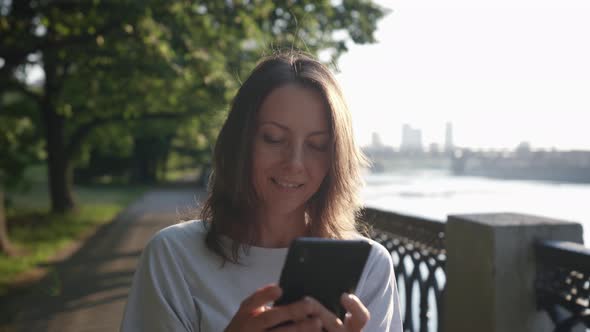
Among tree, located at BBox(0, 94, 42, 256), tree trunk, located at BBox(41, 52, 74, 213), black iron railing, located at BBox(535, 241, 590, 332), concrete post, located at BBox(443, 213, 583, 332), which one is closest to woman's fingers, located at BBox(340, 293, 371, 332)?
black iron railing, located at BBox(535, 241, 590, 332)

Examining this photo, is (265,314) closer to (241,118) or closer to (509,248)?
(241,118)

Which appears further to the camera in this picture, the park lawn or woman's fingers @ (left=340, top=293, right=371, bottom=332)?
the park lawn

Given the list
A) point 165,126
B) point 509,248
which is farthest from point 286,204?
point 165,126

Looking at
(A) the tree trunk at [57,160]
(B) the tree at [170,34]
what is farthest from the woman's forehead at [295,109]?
(A) the tree trunk at [57,160]

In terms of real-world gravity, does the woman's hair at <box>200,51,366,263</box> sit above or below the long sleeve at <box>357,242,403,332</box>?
above

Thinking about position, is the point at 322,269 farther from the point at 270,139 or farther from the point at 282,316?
the point at 270,139

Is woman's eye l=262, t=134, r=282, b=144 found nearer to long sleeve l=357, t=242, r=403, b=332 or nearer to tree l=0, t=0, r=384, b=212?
long sleeve l=357, t=242, r=403, b=332

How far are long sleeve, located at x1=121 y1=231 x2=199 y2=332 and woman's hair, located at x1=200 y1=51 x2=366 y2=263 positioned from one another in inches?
6.7

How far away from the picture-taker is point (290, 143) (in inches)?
70.5

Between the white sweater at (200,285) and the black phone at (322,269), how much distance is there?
1.34ft

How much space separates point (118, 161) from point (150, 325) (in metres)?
44.9

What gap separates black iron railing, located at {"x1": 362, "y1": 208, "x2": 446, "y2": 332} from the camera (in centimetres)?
379

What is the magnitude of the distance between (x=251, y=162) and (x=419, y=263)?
258cm

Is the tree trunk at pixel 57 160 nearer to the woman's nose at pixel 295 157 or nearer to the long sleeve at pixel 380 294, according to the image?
the woman's nose at pixel 295 157
